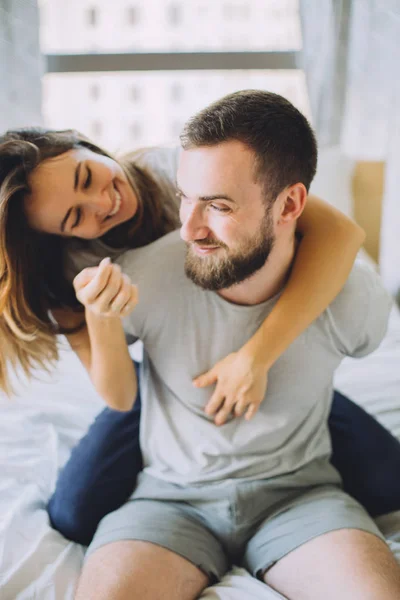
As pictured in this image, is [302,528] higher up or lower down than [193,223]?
lower down

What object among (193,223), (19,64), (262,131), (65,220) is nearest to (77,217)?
(65,220)

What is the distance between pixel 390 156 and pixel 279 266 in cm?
108

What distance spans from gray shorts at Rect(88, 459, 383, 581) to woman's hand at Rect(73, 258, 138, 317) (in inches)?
14.8

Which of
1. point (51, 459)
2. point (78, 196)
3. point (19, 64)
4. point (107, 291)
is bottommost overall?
point (51, 459)

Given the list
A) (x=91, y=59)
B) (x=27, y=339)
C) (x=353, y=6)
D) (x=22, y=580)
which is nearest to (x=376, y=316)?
(x=27, y=339)

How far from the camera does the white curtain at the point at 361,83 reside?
6.18ft

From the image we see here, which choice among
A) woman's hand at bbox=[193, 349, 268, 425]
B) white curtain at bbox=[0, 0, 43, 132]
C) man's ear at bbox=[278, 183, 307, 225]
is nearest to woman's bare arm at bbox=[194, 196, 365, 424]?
woman's hand at bbox=[193, 349, 268, 425]

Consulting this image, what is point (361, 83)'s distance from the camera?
2080mm

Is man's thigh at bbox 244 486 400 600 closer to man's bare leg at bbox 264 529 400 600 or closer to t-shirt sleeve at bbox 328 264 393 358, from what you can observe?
man's bare leg at bbox 264 529 400 600

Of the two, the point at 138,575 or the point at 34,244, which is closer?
the point at 138,575

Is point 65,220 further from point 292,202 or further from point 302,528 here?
point 302,528

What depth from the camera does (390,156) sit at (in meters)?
1.87

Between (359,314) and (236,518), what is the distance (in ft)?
1.39

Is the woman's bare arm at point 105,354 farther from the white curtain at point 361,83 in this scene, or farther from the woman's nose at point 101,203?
the white curtain at point 361,83
